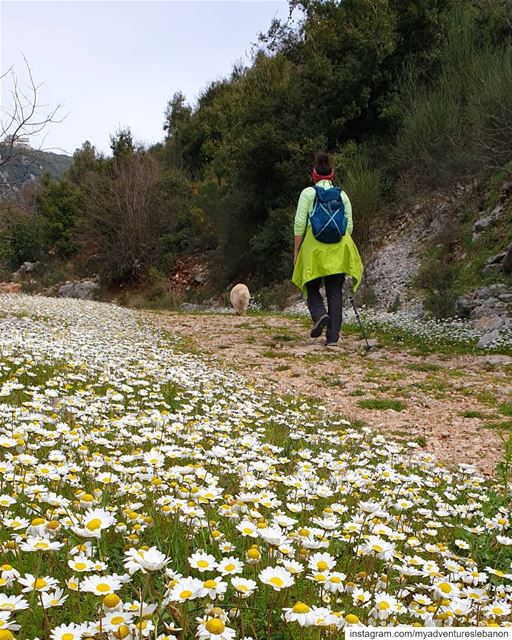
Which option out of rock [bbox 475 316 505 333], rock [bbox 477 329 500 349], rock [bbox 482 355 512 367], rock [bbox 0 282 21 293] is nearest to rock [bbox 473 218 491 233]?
rock [bbox 475 316 505 333]

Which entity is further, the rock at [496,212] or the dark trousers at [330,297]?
the rock at [496,212]

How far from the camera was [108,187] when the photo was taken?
32.9 m

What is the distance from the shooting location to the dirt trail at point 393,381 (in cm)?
526

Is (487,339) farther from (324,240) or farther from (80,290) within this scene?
(80,290)

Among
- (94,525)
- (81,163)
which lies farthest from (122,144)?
(94,525)

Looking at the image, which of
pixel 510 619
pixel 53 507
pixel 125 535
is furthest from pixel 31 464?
pixel 510 619

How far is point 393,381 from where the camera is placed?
24.6 feet

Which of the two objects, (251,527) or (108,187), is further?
(108,187)

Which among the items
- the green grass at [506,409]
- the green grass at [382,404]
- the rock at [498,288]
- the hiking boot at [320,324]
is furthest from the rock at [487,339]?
the green grass at [382,404]

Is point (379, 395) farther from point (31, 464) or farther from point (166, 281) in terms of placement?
point (166, 281)

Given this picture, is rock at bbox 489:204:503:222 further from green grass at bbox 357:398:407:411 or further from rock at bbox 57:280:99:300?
rock at bbox 57:280:99:300

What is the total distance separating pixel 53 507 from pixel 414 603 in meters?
1.39

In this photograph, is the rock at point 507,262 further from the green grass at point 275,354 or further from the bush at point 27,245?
the bush at point 27,245

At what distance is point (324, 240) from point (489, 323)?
12.9ft
